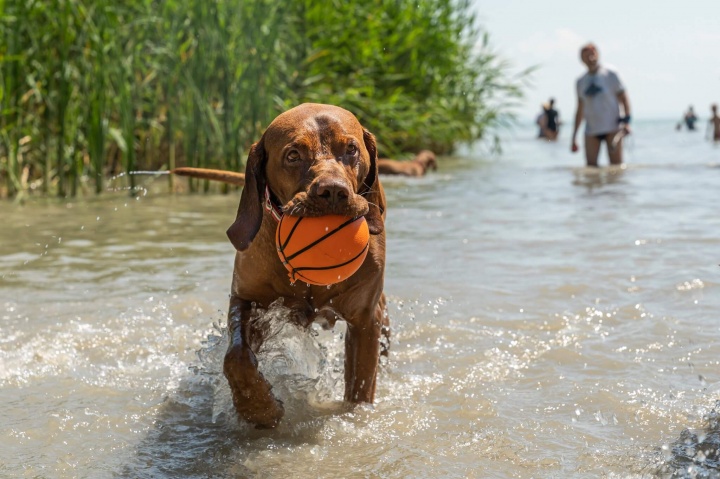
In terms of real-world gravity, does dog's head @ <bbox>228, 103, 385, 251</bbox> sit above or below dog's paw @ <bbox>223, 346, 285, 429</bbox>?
above

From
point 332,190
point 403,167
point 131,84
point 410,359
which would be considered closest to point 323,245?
point 332,190

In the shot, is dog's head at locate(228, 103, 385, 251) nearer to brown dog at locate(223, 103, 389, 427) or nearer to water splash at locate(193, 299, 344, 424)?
brown dog at locate(223, 103, 389, 427)

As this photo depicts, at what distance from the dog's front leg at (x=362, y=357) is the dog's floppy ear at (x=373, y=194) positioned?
0.36 metres

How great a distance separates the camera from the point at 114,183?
1012 cm

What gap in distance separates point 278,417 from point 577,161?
581 inches

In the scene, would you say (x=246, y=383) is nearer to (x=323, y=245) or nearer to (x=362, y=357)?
(x=362, y=357)

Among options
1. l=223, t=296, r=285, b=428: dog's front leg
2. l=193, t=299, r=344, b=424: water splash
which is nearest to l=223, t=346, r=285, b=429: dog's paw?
l=223, t=296, r=285, b=428: dog's front leg

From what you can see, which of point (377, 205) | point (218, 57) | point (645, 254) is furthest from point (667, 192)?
point (377, 205)

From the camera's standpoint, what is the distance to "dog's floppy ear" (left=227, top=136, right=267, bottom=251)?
3301 millimetres

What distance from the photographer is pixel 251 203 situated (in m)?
3.36

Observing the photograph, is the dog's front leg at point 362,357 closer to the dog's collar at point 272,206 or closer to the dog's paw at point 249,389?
the dog's paw at point 249,389

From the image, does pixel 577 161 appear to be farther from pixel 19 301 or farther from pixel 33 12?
pixel 19 301

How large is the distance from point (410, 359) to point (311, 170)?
1.51 m

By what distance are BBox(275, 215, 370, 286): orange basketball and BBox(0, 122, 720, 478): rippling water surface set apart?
58cm
